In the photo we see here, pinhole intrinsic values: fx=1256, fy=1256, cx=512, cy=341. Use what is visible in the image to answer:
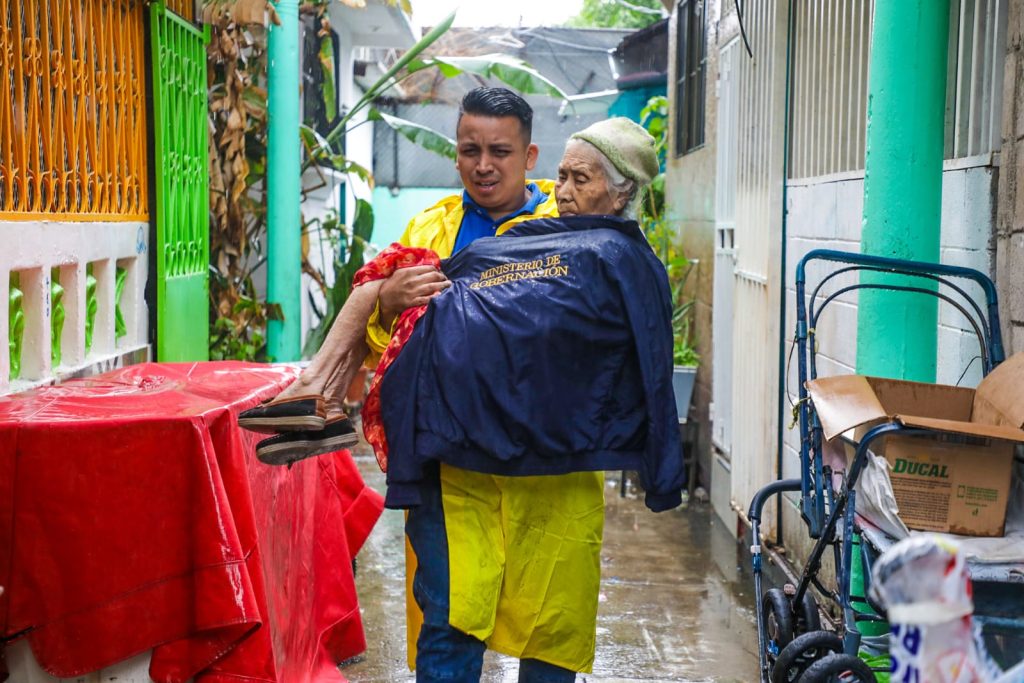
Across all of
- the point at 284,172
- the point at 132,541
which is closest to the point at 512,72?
the point at 284,172

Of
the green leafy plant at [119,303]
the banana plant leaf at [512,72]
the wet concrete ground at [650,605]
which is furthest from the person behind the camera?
the banana plant leaf at [512,72]

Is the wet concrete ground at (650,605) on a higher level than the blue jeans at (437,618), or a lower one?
lower

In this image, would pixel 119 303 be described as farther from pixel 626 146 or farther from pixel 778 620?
pixel 778 620

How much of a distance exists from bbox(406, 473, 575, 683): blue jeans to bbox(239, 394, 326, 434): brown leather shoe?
1.38ft

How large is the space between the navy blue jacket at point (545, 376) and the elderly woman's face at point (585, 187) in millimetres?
154

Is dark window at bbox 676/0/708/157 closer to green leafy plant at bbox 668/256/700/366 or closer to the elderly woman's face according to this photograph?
green leafy plant at bbox 668/256/700/366

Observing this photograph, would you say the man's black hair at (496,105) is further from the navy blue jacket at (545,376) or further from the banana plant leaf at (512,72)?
the banana plant leaf at (512,72)

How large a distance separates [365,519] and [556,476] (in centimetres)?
212

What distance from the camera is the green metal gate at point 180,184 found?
5.64m

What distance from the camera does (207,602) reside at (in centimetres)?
331

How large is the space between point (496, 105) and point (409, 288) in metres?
0.64

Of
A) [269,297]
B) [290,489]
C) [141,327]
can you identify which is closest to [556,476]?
[290,489]

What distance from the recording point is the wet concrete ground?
5.06 meters

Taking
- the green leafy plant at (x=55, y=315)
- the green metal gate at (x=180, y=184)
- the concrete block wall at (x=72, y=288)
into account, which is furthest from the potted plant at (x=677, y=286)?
the green leafy plant at (x=55, y=315)
